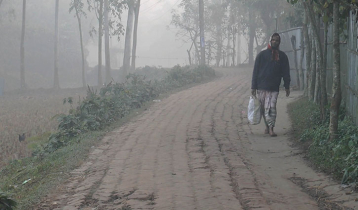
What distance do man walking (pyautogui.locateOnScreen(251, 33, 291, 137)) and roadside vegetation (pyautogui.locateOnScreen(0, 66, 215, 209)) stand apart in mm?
3352

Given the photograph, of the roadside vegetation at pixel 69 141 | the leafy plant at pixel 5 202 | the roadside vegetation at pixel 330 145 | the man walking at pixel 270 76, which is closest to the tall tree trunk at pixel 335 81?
the roadside vegetation at pixel 330 145

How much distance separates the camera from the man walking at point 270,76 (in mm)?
8797

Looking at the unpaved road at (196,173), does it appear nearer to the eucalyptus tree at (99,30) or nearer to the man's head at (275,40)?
the man's head at (275,40)

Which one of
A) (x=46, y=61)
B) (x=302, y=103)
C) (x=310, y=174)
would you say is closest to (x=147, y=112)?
(x=302, y=103)

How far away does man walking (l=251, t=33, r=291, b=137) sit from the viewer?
28.9 feet

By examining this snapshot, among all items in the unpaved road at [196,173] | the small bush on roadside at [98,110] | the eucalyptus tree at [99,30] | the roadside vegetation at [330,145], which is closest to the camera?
the unpaved road at [196,173]

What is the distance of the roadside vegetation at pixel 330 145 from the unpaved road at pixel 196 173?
0.63 feet

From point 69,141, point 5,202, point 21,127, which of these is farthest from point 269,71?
point 21,127

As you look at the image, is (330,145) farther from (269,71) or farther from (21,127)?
(21,127)

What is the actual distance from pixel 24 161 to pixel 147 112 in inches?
173

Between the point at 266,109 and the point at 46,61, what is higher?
the point at 46,61

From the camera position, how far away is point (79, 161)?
7.50 metres

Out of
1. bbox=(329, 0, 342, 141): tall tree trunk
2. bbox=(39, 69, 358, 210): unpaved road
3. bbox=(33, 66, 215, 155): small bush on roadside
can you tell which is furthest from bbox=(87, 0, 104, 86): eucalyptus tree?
bbox=(329, 0, 342, 141): tall tree trunk

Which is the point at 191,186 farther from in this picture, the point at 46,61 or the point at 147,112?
the point at 46,61
